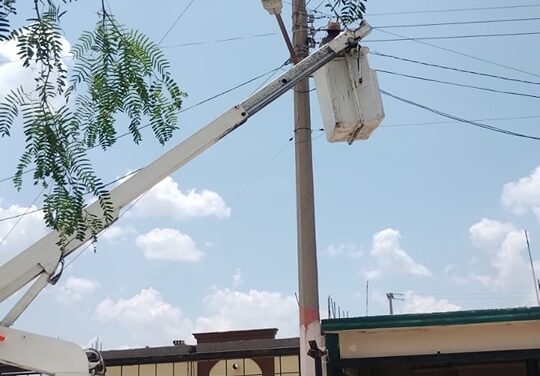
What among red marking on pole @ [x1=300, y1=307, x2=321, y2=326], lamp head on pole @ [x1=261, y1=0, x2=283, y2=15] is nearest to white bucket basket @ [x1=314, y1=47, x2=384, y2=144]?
lamp head on pole @ [x1=261, y1=0, x2=283, y2=15]

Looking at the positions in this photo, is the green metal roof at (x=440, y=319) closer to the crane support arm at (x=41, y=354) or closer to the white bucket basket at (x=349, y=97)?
the white bucket basket at (x=349, y=97)

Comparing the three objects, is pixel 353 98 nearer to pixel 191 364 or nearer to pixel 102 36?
pixel 102 36

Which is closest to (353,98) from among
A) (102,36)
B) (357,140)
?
(357,140)

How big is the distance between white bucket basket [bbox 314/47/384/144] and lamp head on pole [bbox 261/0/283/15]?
5.10 feet

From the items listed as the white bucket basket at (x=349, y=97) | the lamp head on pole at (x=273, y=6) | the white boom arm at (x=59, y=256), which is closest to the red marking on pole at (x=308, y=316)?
the white bucket basket at (x=349, y=97)

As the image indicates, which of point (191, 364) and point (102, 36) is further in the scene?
point (191, 364)

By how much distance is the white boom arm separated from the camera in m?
8.43

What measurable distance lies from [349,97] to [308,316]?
3009 mm

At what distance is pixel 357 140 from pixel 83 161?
22.0ft

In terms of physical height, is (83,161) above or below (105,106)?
below

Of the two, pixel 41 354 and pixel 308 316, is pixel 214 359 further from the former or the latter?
pixel 41 354

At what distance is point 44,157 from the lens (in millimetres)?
3963

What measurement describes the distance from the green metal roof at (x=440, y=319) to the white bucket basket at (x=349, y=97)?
2.54m

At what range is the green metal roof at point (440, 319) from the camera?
10.6 m
